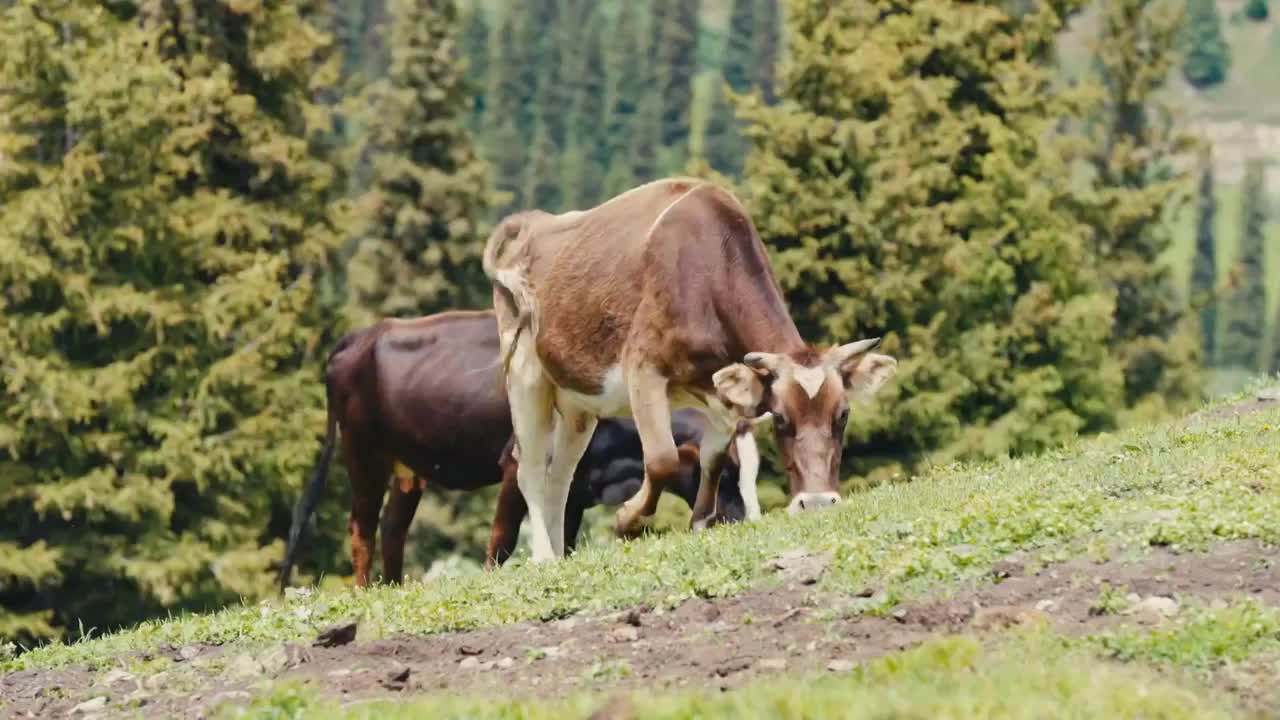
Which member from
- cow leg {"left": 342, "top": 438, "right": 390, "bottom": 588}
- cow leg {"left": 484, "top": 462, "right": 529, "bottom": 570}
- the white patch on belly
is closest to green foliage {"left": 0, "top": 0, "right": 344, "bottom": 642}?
cow leg {"left": 342, "top": 438, "right": 390, "bottom": 588}

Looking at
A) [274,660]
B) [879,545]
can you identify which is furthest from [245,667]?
[879,545]

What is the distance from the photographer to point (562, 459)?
61.9ft

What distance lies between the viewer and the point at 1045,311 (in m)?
37.1

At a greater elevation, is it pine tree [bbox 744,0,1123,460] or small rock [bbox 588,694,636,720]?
small rock [bbox 588,694,636,720]

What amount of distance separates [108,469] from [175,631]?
58.9 ft

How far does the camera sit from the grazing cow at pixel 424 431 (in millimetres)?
23125

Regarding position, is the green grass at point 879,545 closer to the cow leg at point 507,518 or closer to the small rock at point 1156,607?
the small rock at point 1156,607

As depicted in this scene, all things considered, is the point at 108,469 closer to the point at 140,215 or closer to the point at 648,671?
the point at 140,215

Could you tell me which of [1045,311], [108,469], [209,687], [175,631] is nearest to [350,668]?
[209,687]

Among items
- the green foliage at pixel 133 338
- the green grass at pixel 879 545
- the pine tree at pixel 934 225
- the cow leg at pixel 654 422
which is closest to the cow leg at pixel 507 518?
the cow leg at pixel 654 422

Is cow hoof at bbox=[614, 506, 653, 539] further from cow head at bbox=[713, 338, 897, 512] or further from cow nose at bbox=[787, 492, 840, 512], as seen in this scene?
cow nose at bbox=[787, 492, 840, 512]

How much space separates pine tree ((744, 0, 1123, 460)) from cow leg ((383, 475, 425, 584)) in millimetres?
9769

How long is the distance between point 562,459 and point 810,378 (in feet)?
11.6

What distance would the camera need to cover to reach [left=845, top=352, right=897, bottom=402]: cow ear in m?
16.5
